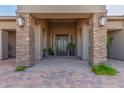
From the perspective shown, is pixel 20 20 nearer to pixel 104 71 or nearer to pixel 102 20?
pixel 102 20

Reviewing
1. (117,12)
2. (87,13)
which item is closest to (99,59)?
(87,13)

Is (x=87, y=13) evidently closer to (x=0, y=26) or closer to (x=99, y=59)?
(x=99, y=59)

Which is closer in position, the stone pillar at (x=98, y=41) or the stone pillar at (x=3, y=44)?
the stone pillar at (x=98, y=41)

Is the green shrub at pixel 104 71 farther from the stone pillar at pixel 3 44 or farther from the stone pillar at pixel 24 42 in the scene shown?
the stone pillar at pixel 3 44

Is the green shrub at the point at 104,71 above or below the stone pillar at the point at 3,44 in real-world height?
below

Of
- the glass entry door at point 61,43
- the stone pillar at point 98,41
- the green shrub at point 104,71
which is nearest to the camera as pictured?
the green shrub at point 104,71

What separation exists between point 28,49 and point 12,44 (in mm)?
7857

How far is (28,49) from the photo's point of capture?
364 inches

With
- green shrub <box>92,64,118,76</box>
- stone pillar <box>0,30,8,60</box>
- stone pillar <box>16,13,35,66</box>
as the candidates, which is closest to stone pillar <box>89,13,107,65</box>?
green shrub <box>92,64,118,76</box>

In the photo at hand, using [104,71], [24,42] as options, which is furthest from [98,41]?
[24,42]

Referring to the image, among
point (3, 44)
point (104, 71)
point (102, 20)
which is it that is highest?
point (102, 20)

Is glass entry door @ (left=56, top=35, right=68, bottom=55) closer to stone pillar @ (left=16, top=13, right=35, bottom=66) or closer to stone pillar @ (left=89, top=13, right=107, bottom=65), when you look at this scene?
stone pillar @ (left=16, top=13, right=35, bottom=66)

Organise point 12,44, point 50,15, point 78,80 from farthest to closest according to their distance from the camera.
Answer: point 12,44 < point 50,15 < point 78,80

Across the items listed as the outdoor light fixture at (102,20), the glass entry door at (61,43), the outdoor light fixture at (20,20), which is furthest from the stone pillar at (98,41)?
the glass entry door at (61,43)
